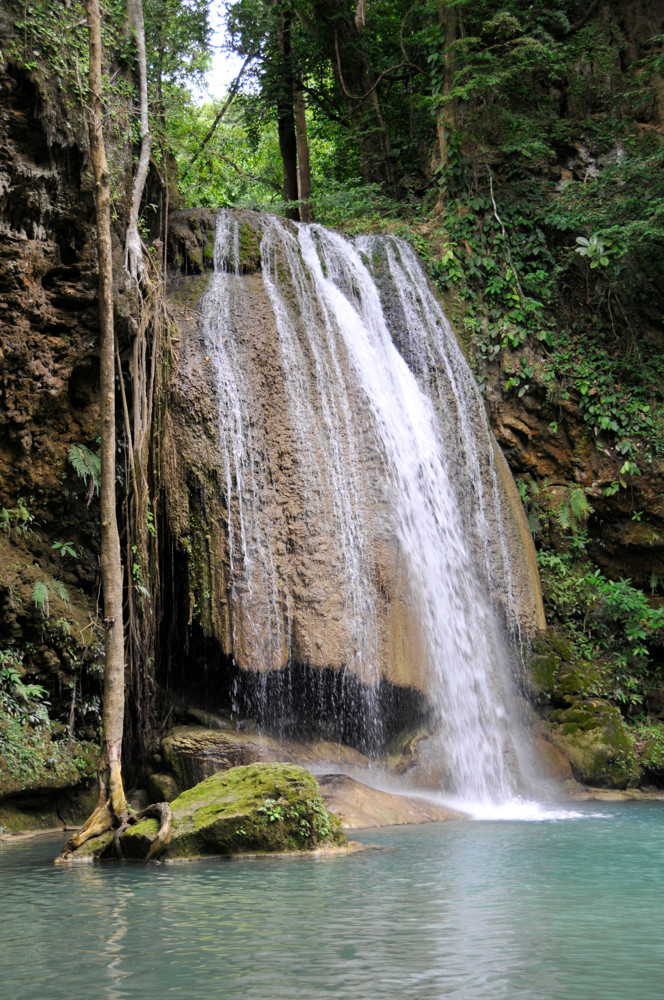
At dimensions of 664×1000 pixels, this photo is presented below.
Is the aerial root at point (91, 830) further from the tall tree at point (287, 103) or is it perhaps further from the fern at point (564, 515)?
the tall tree at point (287, 103)

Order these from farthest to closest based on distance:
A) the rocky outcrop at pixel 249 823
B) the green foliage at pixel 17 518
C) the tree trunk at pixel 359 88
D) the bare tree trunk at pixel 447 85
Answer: the tree trunk at pixel 359 88 → the bare tree trunk at pixel 447 85 → the green foliage at pixel 17 518 → the rocky outcrop at pixel 249 823

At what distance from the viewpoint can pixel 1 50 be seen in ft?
28.0

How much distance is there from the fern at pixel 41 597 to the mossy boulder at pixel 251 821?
9.27 ft

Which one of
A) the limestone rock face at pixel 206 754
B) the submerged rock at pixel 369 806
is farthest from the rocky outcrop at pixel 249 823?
the limestone rock face at pixel 206 754

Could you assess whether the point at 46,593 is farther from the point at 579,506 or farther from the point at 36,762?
the point at 579,506

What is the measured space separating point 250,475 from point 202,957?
645 centimetres

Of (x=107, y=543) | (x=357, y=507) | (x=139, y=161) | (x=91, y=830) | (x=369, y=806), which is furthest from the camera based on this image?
(x=139, y=161)

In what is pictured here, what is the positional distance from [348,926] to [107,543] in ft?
14.1

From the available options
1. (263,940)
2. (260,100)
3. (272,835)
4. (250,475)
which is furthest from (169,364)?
(260,100)

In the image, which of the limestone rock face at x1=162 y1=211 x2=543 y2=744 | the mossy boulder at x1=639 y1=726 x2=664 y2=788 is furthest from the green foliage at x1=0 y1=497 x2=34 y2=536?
the mossy boulder at x1=639 y1=726 x2=664 y2=788

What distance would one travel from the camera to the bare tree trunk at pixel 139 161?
33.2 ft

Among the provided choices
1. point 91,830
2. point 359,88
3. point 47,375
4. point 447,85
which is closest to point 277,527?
point 47,375

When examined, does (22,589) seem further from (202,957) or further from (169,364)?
(202,957)

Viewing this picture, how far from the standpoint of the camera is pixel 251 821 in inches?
263
